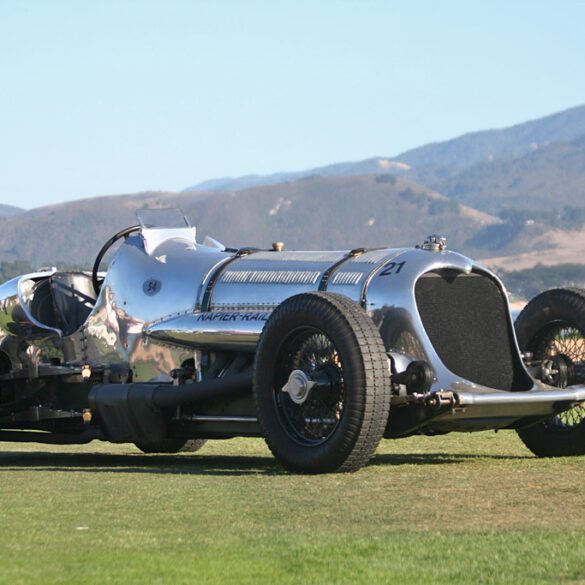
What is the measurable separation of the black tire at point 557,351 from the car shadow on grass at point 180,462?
0.27m

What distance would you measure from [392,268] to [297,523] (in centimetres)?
373

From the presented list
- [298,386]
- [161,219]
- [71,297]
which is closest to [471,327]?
[298,386]

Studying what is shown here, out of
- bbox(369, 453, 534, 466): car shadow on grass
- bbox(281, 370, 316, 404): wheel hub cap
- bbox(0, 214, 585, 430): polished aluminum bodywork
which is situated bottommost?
bbox(369, 453, 534, 466): car shadow on grass

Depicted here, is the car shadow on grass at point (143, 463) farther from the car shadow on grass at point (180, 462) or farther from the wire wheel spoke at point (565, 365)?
the wire wheel spoke at point (565, 365)

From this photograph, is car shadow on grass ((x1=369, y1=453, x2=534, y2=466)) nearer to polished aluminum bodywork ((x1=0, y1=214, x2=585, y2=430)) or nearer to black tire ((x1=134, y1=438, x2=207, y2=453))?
polished aluminum bodywork ((x1=0, y1=214, x2=585, y2=430))

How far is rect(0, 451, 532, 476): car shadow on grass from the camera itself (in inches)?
458

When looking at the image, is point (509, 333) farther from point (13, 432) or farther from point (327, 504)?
point (13, 432)

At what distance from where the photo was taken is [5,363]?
45.2 feet

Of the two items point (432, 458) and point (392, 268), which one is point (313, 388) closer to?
point (392, 268)

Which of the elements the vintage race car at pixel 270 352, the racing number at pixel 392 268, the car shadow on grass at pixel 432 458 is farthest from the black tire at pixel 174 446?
the racing number at pixel 392 268

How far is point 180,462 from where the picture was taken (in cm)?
1287

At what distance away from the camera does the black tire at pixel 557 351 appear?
41.1 ft

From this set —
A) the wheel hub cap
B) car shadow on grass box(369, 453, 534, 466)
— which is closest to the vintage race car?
the wheel hub cap

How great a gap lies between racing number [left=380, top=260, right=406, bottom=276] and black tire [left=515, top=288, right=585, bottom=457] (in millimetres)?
1769
